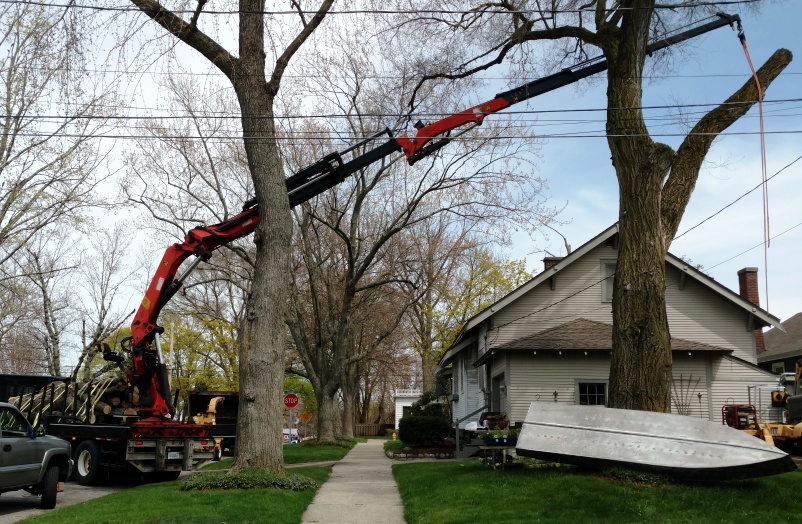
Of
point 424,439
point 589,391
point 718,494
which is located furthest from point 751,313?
point 718,494

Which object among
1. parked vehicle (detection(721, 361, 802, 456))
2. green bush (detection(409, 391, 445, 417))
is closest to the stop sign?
green bush (detection(409, 391, 445, 417))

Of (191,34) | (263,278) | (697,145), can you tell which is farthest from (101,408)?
(697,145)

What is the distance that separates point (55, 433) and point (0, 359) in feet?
145

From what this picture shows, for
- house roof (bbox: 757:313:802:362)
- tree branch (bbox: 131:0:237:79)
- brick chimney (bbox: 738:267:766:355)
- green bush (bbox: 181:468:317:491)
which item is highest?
tree branch (bbox: 131:0:237:79)

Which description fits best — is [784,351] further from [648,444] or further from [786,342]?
[648,444]

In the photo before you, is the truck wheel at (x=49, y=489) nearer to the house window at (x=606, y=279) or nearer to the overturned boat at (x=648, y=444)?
the overturned boat at (x=648, y=444)

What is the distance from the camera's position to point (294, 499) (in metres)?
13.0

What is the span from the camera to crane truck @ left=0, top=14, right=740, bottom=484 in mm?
17828

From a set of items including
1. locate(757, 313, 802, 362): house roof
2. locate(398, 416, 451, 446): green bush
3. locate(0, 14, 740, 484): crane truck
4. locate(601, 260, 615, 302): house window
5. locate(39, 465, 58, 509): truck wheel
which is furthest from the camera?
locate(757, 313, 802, 362): house roof

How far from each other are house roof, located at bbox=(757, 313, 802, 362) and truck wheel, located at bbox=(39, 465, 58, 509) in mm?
29286

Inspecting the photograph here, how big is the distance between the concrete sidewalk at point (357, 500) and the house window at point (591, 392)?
7182 millimetres

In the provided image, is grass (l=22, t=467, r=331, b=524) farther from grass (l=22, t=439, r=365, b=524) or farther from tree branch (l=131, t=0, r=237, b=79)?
tree branch (l=131, t=0, r=237, b=79)

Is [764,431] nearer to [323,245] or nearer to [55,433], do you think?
[55,433]

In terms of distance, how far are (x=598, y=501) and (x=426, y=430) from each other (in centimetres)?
1920
